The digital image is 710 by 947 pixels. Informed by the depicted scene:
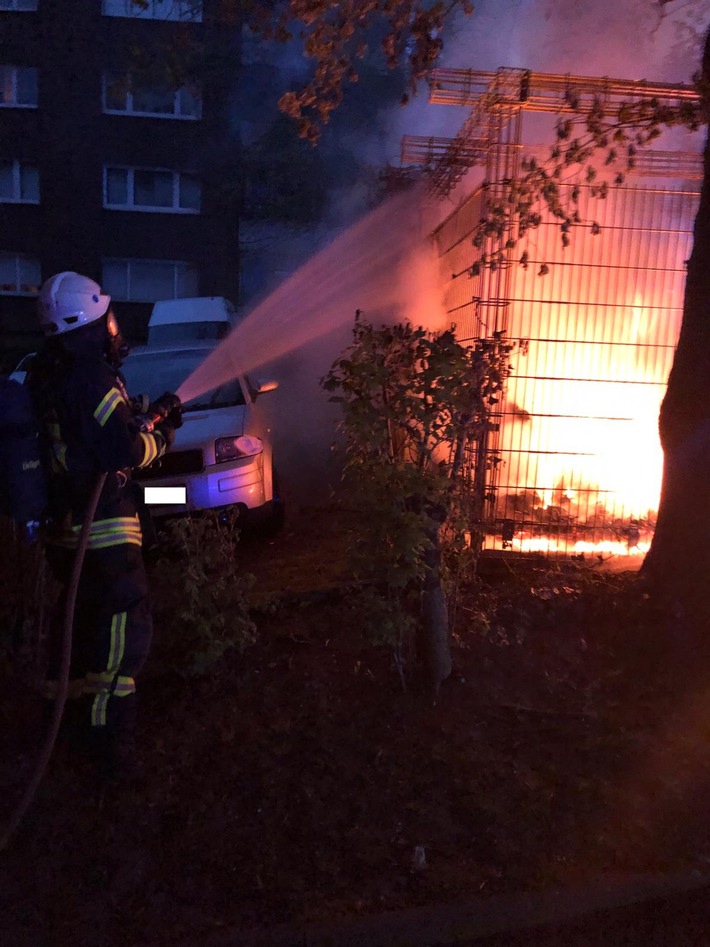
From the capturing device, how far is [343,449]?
365cm

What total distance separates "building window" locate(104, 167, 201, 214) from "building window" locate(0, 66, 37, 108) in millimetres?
2597

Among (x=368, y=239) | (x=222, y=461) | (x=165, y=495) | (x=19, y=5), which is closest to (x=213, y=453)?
(x=222, y=461)

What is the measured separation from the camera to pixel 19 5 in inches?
789

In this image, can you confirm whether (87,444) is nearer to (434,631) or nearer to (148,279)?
(434,631)

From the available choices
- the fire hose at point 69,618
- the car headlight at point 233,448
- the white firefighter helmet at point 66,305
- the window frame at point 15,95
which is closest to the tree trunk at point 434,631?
the fire hose at point 69,618

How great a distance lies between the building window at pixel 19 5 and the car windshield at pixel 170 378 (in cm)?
1761

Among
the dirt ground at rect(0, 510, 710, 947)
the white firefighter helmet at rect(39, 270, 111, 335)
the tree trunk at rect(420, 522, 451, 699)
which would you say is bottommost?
the dirt ground at rect(0, 510, 710, 947)

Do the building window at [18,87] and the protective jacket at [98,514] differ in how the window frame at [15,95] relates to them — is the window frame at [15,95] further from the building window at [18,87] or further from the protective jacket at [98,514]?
the protective jacket at [98,514]

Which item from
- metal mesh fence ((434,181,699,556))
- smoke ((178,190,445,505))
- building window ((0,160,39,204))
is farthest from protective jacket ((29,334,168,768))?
building window ((0,160,39,204))

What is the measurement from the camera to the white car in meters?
5.74

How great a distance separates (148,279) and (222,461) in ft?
56.8

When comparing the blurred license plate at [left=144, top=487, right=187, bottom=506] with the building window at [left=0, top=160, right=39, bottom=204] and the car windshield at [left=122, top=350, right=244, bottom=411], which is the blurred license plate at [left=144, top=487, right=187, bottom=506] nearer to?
the car windshield at [left=122, top=350, right=244, bottom=411]

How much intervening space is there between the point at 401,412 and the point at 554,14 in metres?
7.03

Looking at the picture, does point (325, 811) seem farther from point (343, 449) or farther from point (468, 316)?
point (468, 316)
